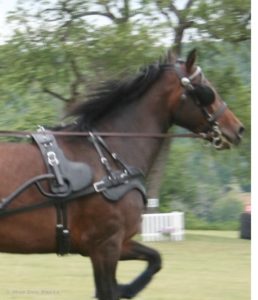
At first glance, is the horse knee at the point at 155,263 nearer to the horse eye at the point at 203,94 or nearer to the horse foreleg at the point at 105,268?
the horse foreleg at the point at 105,268

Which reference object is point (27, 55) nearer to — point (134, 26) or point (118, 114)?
Answer: point (134, 26)

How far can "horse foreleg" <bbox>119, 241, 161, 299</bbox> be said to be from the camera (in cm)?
628

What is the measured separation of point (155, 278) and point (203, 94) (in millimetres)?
3932

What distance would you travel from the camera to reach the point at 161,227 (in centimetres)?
1792

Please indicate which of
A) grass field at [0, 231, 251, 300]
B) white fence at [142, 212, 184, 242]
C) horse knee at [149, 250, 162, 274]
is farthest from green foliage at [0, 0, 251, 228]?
horse knee at [149, 250, 162, 274]

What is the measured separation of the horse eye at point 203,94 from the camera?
19.9ft

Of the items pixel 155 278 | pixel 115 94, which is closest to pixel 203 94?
pixel 115 94

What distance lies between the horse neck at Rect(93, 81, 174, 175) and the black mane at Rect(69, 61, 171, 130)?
0.05 meters

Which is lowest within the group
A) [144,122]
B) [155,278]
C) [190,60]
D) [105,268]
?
[155,278]

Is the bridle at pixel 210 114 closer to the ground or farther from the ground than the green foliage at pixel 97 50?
farther from the ground

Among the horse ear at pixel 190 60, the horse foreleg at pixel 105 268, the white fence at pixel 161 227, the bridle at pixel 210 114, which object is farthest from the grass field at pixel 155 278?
the white fence at pixel 161 227

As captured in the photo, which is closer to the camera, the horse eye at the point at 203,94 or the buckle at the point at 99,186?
the buckle at the point at 99,186

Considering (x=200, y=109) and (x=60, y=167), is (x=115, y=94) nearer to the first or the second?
(x=200, y=109)
